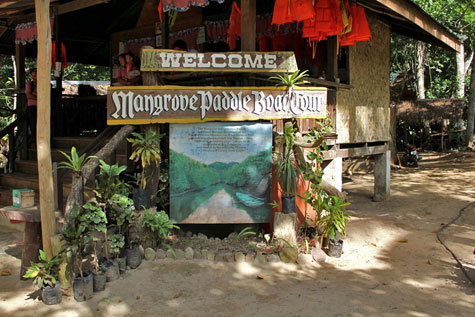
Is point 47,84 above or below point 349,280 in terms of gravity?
above

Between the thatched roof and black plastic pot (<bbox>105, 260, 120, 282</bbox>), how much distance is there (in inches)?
607

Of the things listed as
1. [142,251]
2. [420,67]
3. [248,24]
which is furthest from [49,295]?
[420,67]

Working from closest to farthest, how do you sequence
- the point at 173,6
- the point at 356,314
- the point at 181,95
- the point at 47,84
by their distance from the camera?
the point at 356,314
the point at 47,84
the point at 181,95
the point at 173,6

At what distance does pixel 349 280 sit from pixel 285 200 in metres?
1.28

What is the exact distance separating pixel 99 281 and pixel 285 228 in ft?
7.88

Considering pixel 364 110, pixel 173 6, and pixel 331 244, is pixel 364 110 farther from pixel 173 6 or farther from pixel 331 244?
pixel 173 6

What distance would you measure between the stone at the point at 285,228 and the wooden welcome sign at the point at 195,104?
136 centimetres

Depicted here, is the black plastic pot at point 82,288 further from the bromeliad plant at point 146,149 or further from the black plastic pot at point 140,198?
the bromeliad plant at point 146,149

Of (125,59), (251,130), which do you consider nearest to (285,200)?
(251,130)

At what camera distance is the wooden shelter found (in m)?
6.97

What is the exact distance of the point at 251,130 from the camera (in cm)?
564

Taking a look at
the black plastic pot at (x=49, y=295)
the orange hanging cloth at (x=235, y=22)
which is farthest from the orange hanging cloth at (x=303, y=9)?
the black plastic pot at (x=49, y=295)

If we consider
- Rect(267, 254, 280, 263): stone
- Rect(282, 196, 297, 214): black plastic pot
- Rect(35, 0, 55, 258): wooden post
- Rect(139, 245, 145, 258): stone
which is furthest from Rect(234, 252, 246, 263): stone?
Rect(35, 0, 55, 258): wooden post

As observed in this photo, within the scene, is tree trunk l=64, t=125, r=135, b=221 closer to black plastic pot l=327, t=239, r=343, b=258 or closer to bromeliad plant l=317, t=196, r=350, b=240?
bromeliad plant l=317, t=196, r=350, b=240
